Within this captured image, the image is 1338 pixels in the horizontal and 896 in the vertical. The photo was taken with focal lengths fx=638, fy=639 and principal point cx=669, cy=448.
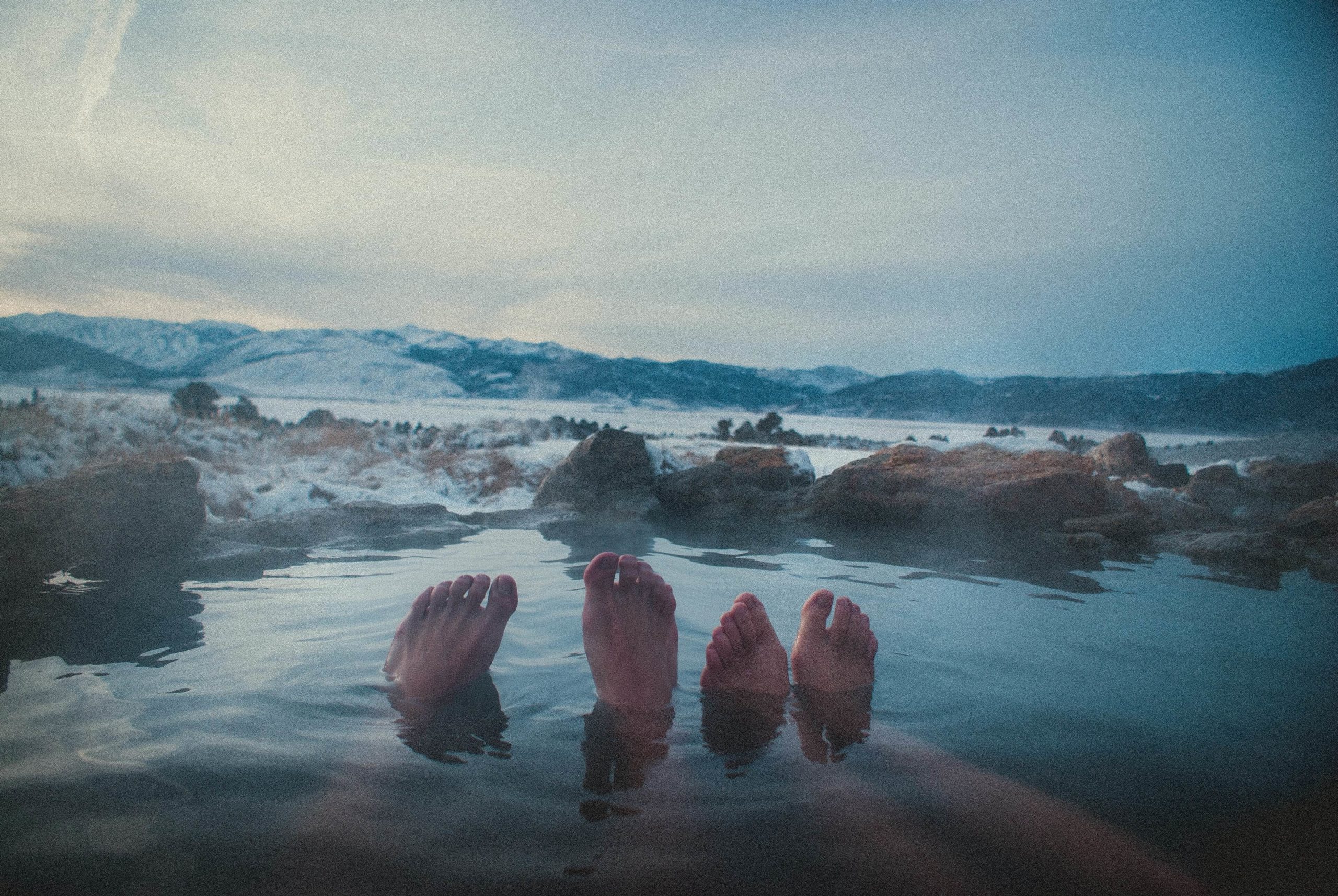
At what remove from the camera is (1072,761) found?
Result: 1340mm

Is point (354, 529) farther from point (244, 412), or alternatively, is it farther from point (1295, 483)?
point (244, 412)

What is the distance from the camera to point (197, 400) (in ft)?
29.1

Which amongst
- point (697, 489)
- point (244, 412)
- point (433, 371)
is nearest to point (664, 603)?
point (697, 489)

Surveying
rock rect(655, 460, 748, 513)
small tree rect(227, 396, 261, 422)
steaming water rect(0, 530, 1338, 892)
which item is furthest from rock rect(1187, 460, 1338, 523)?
small tree rect(227, 396, 261, 422)

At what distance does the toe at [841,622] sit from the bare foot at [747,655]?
155 mm

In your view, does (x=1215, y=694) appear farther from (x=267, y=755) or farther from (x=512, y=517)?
(x=512, y=517)

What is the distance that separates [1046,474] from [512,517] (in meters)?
3.56

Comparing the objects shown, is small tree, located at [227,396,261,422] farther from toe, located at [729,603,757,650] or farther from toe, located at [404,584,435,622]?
toe, located at [729,603,757,650]

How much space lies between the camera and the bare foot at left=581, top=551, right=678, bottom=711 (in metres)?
1.63

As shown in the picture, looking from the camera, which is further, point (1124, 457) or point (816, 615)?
point (1124, 457)

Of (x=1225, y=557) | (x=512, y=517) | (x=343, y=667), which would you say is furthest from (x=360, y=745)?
(x=1225, y=557)

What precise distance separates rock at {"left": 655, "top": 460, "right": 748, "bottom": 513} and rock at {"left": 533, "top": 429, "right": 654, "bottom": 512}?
0.16 meters

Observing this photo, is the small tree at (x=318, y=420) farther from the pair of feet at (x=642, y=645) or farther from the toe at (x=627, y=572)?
the toe at (x=627, y=572)

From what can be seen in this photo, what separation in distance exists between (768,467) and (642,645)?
3809 mm
